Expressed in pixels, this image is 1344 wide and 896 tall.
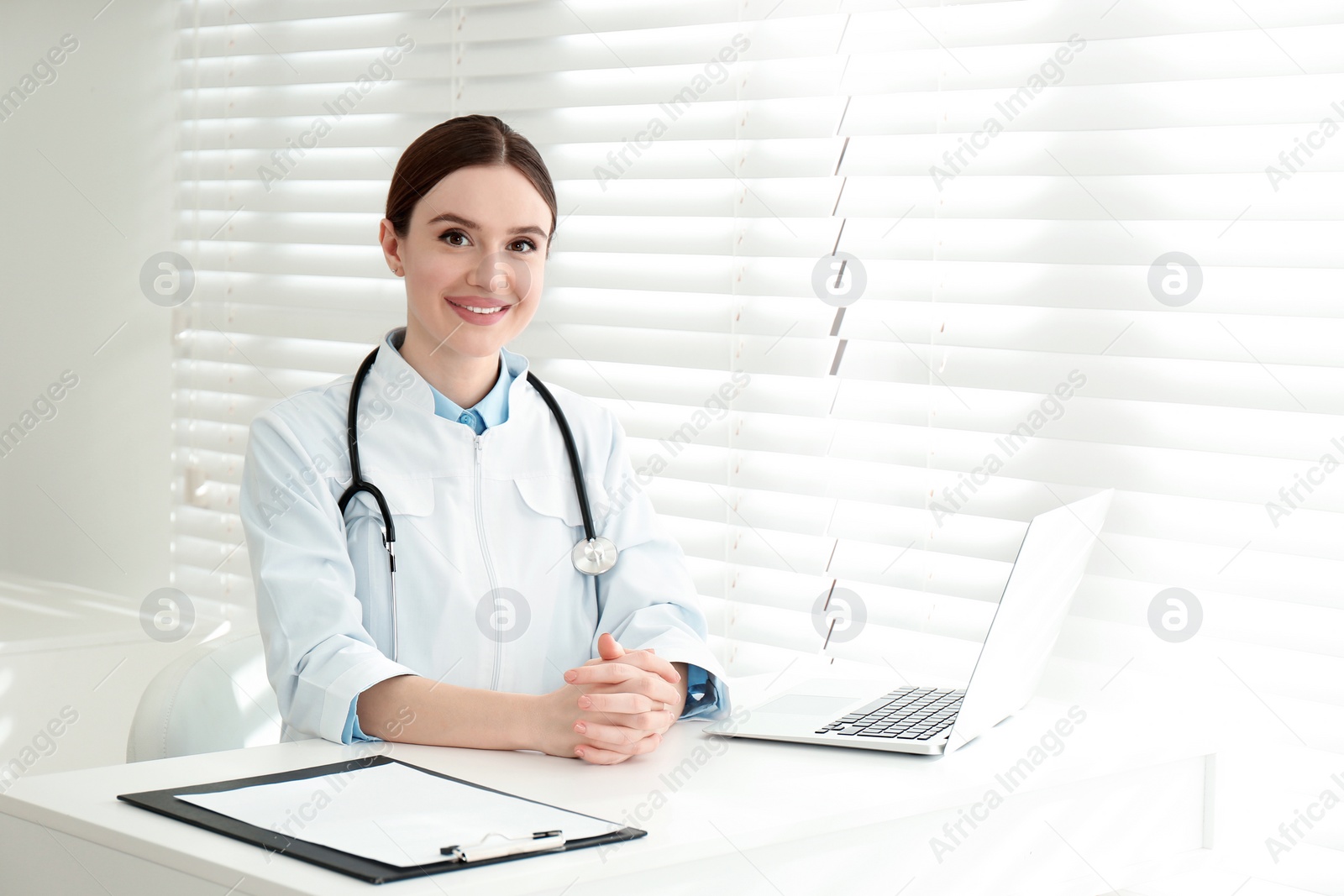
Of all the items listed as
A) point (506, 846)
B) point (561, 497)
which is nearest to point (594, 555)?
point (561, 497)

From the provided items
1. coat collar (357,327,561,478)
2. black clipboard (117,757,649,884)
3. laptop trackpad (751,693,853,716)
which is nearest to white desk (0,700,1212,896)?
black clipboard (117,757,649,884)

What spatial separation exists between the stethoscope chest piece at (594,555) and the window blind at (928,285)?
0.52 meters

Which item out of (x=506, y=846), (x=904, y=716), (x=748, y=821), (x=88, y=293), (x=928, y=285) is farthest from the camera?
A: (x=88, y=293)

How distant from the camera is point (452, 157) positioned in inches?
62.9

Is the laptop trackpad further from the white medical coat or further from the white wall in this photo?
the white wall

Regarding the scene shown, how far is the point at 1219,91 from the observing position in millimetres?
1594

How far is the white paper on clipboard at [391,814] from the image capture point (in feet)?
3.19

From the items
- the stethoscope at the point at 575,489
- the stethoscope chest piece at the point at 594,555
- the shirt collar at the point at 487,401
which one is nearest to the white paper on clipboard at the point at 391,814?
the stethoscope at the point at 575,489

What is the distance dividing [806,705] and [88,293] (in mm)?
2130

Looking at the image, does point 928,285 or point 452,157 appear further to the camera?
point 928,285

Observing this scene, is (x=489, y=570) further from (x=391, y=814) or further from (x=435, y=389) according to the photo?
(x=391, y=814)

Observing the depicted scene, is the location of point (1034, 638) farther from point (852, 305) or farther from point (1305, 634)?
point (852, 305)

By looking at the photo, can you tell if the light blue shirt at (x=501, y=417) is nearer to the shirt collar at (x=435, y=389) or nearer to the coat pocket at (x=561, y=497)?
the shirt collar at (x=435, y=389)

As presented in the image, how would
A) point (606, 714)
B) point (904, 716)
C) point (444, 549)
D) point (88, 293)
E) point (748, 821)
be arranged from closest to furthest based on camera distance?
1. point (748, 821)
2. point (606, 714)
3. point (904, 716)
4. point (444, 549)
5. point (88, 293)
